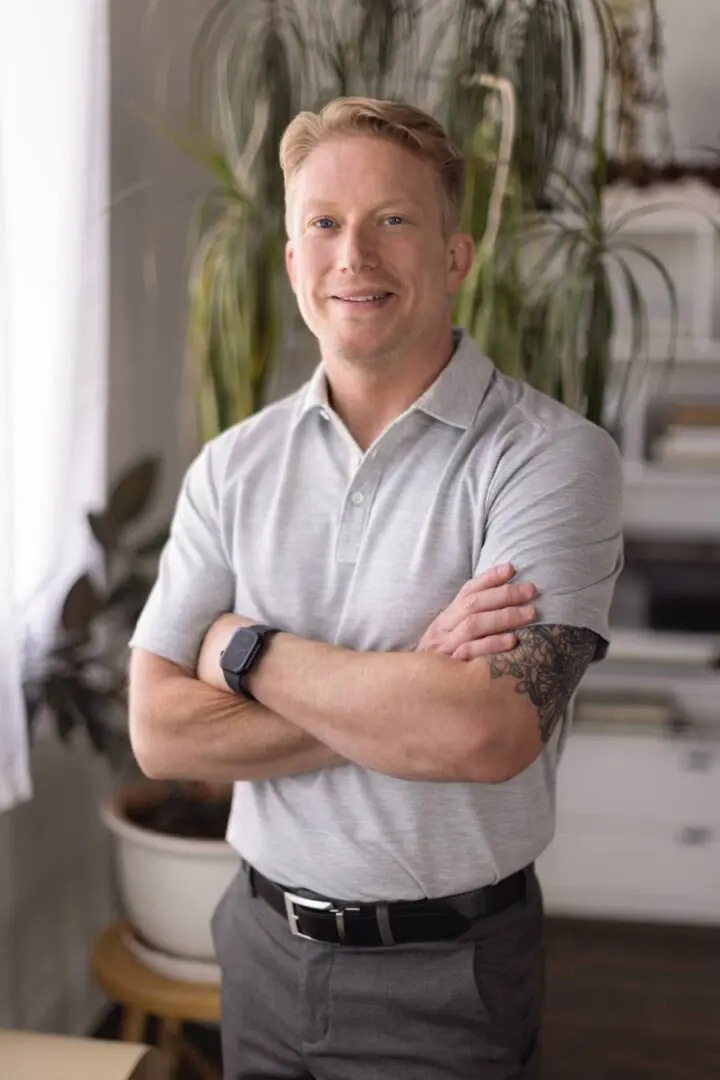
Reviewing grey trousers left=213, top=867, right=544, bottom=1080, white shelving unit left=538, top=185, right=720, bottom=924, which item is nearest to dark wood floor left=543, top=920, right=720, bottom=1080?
white shelving unit left=538, top=185, right=720, bottom=924

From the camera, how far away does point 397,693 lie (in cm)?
124

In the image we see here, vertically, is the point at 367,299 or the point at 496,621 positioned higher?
the point at 367,299

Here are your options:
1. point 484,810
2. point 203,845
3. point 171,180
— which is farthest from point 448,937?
point 171,180

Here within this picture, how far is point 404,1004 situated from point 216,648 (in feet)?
1.52

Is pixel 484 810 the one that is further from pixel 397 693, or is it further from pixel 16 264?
pixel 16 264

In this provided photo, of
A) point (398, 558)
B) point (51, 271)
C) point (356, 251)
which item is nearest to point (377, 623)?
point (398, 558)

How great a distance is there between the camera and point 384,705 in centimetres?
125

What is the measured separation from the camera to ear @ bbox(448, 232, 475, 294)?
1.44 metres

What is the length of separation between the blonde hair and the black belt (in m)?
0.78

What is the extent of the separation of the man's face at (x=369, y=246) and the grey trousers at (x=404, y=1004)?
688 millimetres

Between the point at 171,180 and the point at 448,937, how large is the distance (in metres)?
2.03

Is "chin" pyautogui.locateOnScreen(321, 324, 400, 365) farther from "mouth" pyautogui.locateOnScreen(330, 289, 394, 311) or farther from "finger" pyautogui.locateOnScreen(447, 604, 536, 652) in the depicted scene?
"finger" pyautogui.locateOnScreen(447, 604, 536, 652)

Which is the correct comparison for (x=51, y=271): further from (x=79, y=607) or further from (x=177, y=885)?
(x=177, y=885)

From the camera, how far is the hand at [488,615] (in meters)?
1.23
